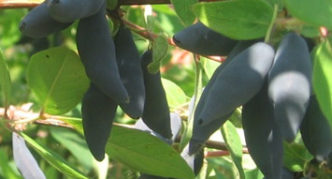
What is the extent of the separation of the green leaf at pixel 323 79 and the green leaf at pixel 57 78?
0.37m

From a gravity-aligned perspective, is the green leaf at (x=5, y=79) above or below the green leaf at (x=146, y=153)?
above

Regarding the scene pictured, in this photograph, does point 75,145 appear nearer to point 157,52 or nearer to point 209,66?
point 209,66

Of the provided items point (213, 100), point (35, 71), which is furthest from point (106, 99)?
point (35, 71)

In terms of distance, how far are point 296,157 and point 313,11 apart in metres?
0.38

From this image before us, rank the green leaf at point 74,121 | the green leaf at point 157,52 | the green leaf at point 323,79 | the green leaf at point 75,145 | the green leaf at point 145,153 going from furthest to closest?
the green leaf at point 75,145 → the green leaf at point 74,121 → the green leaf at point 145,153 → the green leaf at point 157,52 → the green leaf at point 323,79

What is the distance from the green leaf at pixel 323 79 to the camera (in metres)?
0.72

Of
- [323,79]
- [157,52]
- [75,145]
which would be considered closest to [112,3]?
[157,52]

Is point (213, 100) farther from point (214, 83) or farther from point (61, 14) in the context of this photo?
point (61, 14)

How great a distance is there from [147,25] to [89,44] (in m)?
0.20

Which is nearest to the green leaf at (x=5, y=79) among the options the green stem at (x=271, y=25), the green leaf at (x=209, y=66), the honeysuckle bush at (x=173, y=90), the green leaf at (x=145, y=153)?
the honeysuckle bush at (x=173, y=90)

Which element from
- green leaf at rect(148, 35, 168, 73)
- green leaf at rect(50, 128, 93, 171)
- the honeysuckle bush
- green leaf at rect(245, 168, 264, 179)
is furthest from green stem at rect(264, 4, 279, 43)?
green leaf at rect(50, 128, 93, 171)

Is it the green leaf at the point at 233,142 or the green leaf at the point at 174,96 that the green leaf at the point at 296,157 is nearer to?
the green leaf at the point at 233,142

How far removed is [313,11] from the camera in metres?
0.74

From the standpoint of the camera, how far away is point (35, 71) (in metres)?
1.11
